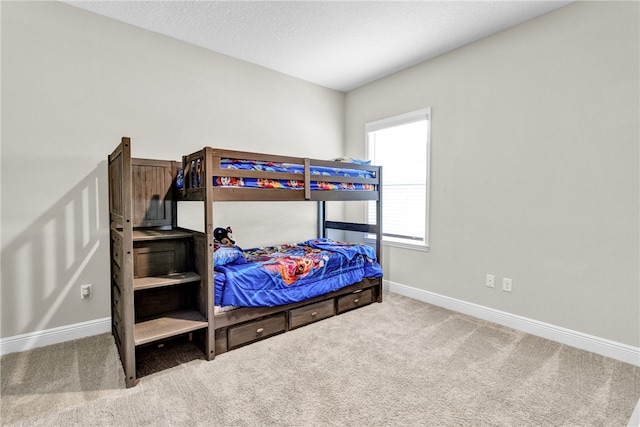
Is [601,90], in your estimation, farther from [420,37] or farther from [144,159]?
[144,159]

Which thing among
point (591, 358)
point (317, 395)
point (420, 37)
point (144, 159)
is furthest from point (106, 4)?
point (591, 358)

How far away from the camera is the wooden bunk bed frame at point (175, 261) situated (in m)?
1.98

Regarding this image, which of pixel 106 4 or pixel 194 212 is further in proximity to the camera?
pixel 194 212

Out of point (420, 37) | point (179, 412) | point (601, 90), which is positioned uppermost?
point (420, 37)

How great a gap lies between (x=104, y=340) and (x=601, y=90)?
13.6 feet

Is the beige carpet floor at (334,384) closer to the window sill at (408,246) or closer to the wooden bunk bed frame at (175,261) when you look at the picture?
the wooden bunk bed frame at (175,261)

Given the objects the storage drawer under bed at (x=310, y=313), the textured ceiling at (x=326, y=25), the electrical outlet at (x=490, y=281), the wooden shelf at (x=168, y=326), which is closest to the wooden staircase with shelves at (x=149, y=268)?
the wooden shelf at (x=168, y=326)

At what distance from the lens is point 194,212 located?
125 inches

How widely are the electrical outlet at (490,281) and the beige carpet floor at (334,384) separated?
0.46 m

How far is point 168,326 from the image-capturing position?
2180 millimetres

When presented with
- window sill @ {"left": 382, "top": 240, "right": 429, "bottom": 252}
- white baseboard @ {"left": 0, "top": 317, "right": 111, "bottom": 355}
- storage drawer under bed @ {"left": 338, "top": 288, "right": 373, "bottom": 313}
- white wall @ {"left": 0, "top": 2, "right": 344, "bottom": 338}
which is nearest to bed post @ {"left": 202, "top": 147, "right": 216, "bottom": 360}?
white wall @ {"left": 0, "top": 2, "right": 344, "bottom": 338}

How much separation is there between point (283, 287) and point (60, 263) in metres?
1.73

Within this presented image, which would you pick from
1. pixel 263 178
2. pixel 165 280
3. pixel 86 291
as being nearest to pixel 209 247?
pixel 165 280

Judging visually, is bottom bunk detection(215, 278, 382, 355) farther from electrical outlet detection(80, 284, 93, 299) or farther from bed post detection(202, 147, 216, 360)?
electrical outlet detection(80, 284, 93, 299)
